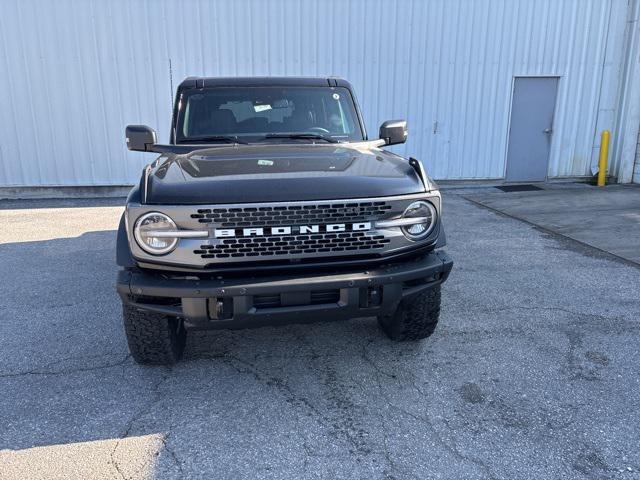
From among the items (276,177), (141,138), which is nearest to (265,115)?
(141,138)

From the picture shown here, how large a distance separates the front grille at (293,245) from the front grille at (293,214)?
81 millimetres

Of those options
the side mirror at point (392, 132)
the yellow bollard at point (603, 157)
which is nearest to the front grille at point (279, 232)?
the side mirror at point (392, 132)

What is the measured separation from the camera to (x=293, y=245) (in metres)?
2.77

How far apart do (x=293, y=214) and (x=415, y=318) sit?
4.01ft

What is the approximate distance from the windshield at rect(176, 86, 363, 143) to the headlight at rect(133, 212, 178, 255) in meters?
1.45

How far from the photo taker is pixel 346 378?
10.6ft

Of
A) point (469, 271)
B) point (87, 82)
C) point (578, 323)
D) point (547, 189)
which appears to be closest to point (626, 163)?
point (547, 189)

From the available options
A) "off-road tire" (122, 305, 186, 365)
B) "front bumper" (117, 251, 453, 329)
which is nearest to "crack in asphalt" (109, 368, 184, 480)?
"off-road tire" (122, 305, 186, 365)

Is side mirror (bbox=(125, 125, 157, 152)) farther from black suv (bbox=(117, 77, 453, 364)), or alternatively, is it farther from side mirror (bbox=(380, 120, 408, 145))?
side mirror (bbox=(380, 120, 408, 145))

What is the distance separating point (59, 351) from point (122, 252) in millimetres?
1301

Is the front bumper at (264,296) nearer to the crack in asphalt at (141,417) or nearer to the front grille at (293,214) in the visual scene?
the front grille at (293,214)

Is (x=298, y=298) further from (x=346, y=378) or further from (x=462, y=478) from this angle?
(x=462, y=478)

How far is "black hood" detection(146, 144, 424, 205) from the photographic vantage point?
2729mm

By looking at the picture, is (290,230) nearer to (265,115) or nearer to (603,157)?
(265,115)
